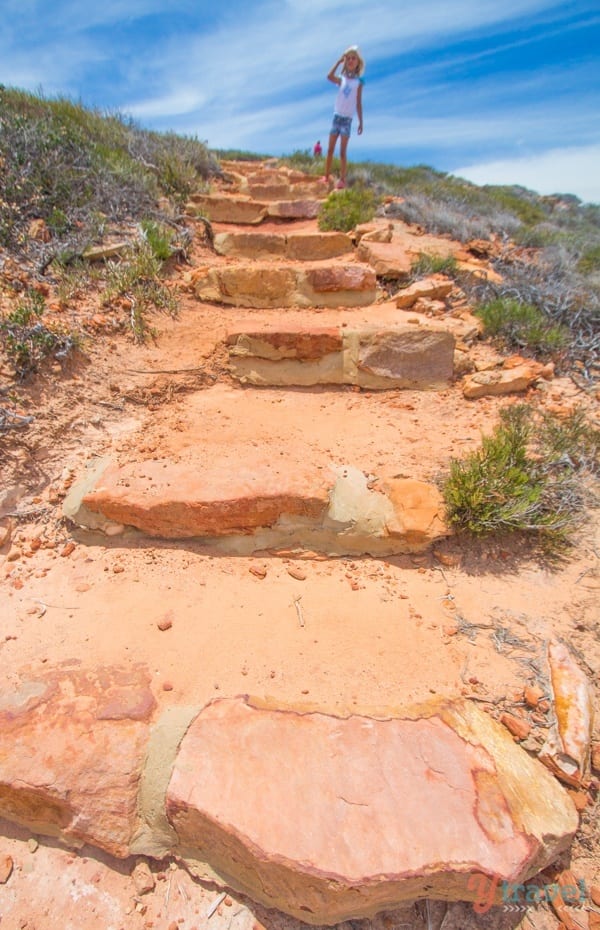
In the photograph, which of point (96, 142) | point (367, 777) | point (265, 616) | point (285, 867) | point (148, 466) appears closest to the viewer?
point (285, 867)

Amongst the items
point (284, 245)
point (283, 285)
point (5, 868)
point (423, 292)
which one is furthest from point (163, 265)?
point (5, 868)

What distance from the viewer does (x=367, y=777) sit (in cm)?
133

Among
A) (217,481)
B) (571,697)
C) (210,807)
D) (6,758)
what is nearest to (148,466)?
(217,481)

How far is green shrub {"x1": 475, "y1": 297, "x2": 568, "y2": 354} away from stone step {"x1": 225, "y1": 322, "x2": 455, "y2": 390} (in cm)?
59

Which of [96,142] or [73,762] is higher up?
[96,142]

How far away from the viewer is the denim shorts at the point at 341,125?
611cm

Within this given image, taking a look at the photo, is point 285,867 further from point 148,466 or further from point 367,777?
point 148,466

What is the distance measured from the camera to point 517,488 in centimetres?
220

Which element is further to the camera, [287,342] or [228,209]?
[228,209]

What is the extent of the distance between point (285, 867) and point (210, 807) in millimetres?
249

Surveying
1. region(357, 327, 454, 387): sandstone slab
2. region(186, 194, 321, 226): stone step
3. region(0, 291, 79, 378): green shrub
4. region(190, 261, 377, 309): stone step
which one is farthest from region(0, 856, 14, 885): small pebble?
region(186, 194, 321, 226): stone step

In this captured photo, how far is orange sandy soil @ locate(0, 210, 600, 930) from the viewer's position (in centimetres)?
135

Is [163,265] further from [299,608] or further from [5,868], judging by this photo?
[5,868]
